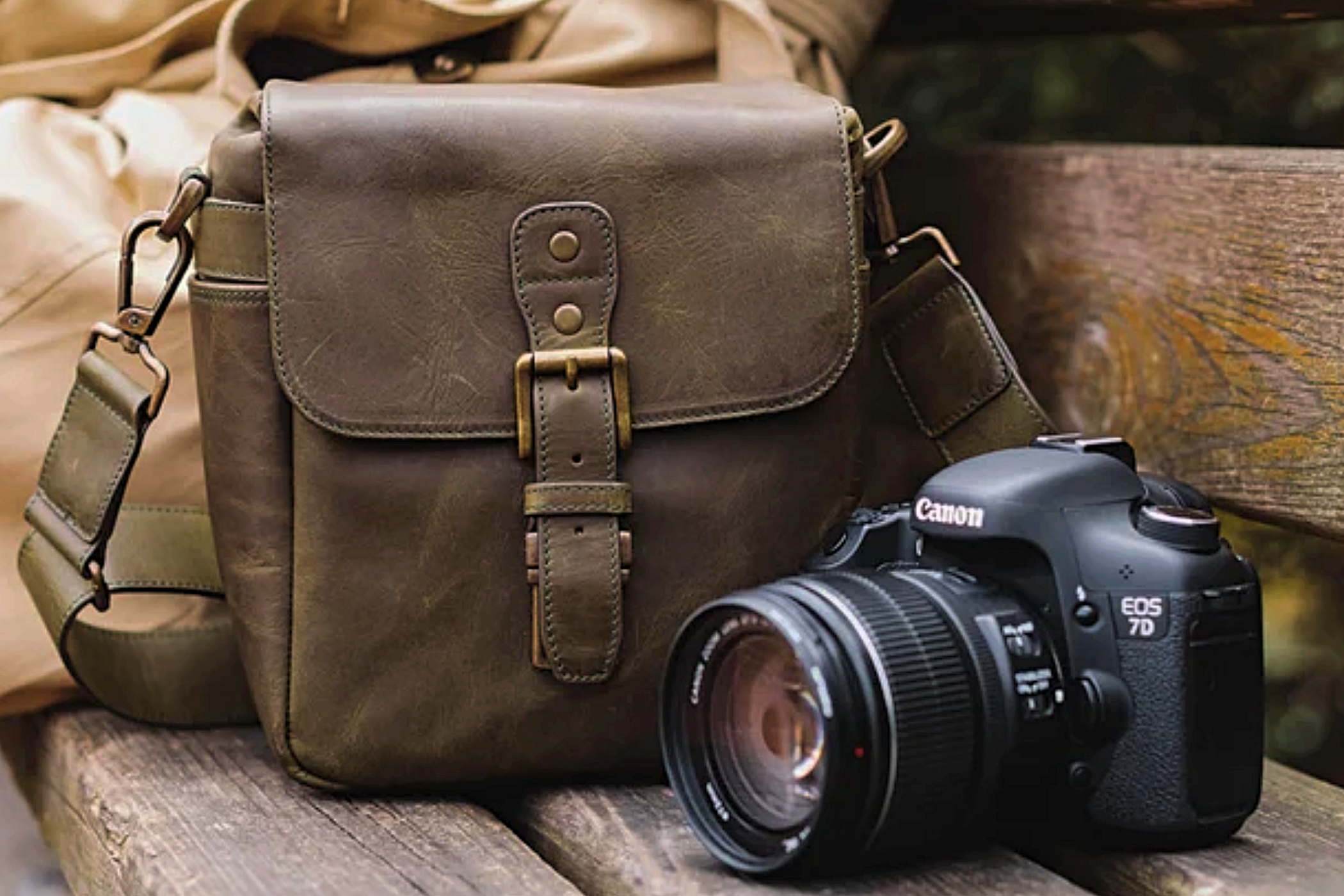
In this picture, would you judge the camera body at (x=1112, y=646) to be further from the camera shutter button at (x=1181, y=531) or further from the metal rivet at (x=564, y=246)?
the metal rivet at (x=564, y=246)

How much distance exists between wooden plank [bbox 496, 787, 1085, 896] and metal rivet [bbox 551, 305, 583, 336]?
1.00 ft

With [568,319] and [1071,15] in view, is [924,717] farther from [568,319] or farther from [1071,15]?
[1071,15]

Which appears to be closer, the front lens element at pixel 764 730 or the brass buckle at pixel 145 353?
the front lens element at pixel 764 730

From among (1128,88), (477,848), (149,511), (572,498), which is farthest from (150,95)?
(1128,88)

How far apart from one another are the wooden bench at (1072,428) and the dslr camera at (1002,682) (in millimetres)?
42

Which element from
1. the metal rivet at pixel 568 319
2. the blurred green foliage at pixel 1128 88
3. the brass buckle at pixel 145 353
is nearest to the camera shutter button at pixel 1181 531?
the metal rivet at pixel 568 319

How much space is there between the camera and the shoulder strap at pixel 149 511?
54.5 inches

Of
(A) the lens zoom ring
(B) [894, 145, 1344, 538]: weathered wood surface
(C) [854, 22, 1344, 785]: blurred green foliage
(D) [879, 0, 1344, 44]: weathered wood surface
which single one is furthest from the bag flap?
(C) [854, 22, 1344, 785]: blurred green foliage

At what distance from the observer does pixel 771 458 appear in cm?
131

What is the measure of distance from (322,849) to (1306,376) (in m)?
0.75

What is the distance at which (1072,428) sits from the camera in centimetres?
171

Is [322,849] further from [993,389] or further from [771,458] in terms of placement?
[993,389]

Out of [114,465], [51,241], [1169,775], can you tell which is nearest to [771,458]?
[1169,775]

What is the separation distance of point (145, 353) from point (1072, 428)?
783 millimetres
